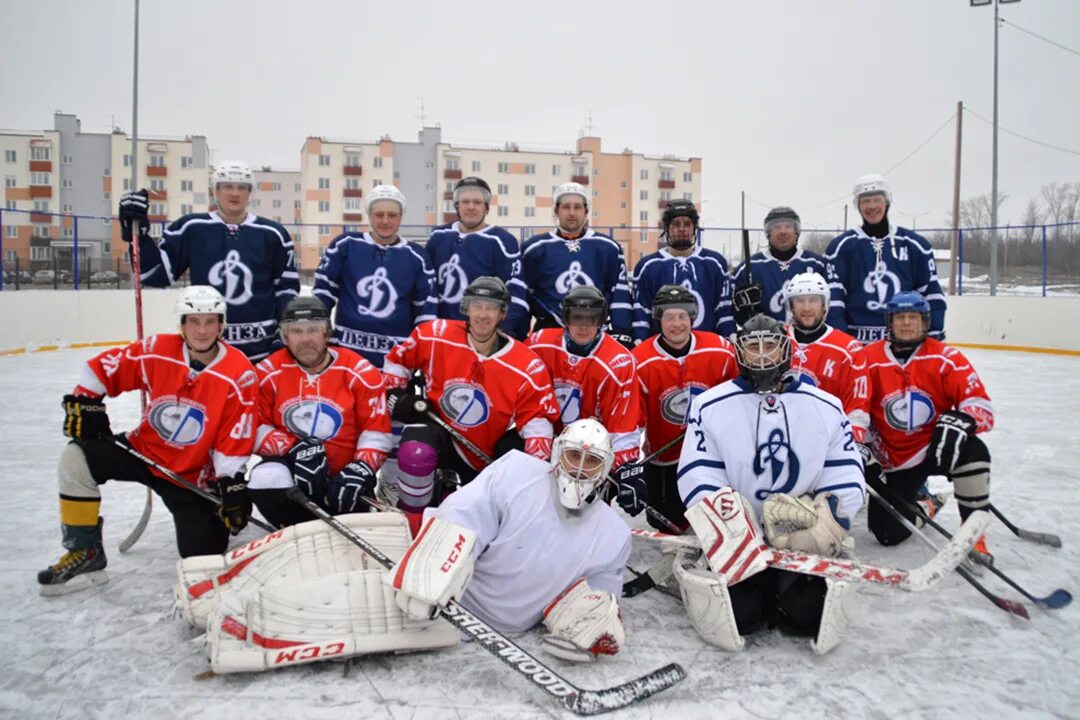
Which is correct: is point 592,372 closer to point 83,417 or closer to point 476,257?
point 476,257

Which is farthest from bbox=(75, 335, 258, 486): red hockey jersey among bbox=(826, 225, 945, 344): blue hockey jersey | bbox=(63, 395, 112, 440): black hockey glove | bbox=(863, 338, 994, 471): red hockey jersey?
bbox=(826, 225, 945, 344): blue hockey jersey

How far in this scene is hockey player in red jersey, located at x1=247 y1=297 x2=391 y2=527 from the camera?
299 cm

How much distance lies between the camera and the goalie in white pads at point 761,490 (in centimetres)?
238

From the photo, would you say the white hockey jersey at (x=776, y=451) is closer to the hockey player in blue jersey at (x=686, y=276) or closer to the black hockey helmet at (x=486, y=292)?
the black hockey helmet at (x=486, y=292)

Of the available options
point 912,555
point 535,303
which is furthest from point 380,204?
point 912,555

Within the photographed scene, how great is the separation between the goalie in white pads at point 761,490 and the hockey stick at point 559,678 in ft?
1.07

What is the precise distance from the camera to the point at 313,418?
309cm

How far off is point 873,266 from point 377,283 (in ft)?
8.54

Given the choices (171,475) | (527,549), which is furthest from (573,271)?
(171,475)

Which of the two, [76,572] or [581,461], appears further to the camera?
[76,572]

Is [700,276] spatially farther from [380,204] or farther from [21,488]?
[21,488]

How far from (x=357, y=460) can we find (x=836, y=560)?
1748mm

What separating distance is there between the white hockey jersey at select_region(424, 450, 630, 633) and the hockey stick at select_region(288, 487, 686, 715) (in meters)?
0.24

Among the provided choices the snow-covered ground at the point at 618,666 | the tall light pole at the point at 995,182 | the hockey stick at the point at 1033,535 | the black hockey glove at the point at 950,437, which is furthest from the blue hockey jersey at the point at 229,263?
the tall light pole at the point at 995,182
